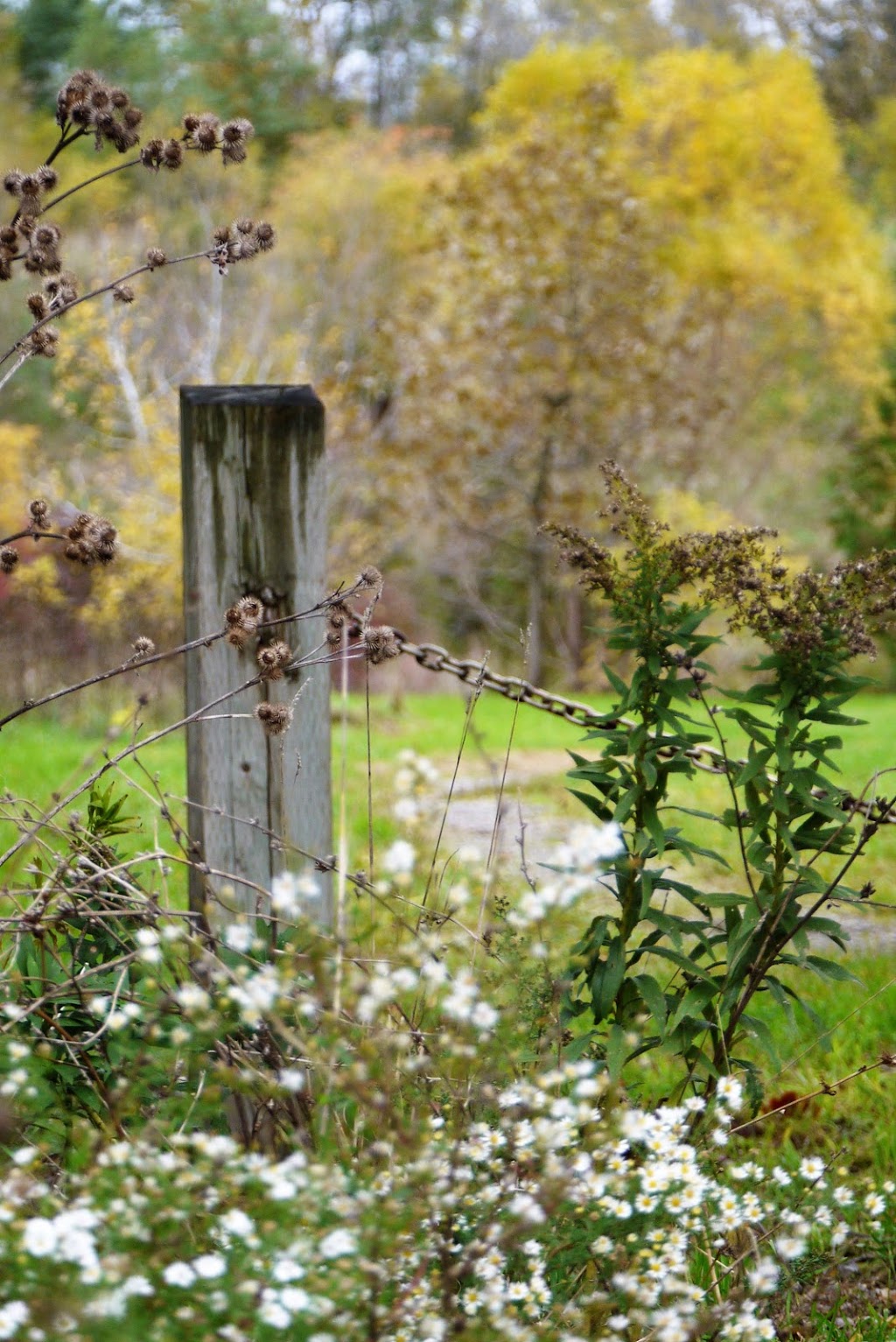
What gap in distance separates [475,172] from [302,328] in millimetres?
2894

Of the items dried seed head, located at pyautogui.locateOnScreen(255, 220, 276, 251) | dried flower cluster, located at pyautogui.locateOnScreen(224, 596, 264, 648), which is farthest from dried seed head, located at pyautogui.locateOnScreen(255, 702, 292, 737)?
dried seed head, located at pyautogui.locateOnScreen(255, 220, 276, 251)

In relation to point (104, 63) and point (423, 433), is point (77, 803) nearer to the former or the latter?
point (423, 433)

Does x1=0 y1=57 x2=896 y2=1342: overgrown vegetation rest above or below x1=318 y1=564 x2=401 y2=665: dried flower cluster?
below

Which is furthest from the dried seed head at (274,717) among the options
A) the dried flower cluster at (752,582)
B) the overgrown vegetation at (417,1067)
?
the dried flower cluster at (752,582)

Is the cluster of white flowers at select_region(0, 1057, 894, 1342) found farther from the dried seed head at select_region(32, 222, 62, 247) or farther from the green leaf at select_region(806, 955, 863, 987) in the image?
the dried seed head at select_region(32, 222, 62, 247)

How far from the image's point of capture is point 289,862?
8.43ft

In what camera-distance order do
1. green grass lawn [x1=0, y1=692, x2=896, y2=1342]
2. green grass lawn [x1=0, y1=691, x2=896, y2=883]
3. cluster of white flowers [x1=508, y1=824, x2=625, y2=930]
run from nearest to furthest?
cluster of white flowers [x1=508, y1=824, x2=625, y2=930] → green grass lawn [x1=0, y1=692, x2=896, y2=1342] → green grass lawn [x1=0, y1=691, x2=896, y2=883]

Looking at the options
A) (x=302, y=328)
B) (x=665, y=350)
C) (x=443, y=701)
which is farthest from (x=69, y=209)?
(x=443, y=701)

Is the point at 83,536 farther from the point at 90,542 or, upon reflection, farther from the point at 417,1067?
the point at 417,1067

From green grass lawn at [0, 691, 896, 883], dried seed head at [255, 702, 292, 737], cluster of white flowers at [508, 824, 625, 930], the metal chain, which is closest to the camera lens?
cluster of white flowers at [508, 824, 625, 930]

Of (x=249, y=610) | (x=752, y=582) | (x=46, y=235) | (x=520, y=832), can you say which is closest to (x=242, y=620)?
(x=249, y=610)

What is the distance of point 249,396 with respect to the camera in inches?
100.0

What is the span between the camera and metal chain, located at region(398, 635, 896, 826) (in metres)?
2.46

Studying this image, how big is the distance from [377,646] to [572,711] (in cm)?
76
